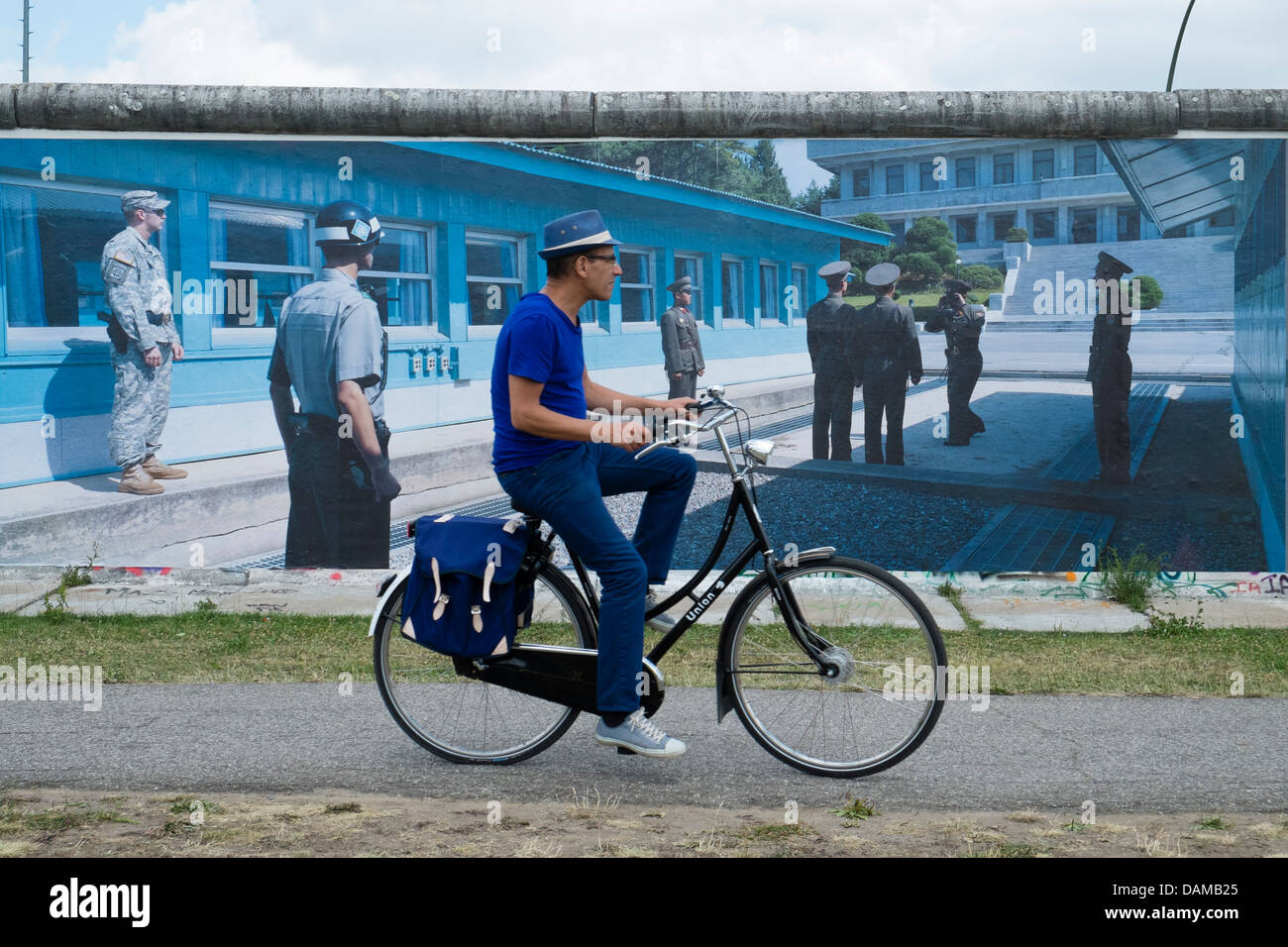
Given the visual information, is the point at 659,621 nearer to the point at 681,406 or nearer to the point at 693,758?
the point at 693,758

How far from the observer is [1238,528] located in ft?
27.4

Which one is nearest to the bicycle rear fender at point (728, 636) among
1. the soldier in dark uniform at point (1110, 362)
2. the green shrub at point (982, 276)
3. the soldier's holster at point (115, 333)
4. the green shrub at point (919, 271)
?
the green shrub at point (919, 271)

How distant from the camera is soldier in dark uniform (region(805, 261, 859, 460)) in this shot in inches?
341

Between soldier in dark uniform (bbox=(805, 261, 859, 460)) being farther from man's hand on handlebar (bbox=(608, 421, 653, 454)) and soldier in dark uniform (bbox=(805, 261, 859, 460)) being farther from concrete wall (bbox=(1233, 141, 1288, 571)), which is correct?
man's hand on handlebar (bbox=(608, 421, 653, 454))

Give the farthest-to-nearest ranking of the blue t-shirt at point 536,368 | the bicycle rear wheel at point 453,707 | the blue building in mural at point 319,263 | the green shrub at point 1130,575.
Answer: the blue building in mural at point 319,263, the green shrub at point 1130,575, the bicycle rear wheel at point 453,707, the blue t-shirt at point 536,368

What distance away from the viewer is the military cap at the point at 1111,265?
8.52 m

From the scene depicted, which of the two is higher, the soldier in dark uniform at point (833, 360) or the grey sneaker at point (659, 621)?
the soldier in dark uniform at point (833, 360)

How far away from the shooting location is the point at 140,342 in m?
8.53

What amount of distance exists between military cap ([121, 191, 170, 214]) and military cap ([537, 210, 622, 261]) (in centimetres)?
505

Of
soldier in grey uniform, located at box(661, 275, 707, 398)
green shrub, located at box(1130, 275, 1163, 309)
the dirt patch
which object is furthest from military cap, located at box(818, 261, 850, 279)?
the dirt patch

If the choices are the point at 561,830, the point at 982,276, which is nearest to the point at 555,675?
the point at 561,830

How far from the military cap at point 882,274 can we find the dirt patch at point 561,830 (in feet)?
17.0

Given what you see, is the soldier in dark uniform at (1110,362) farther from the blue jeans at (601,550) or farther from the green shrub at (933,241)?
the blue jeans at (601,550)

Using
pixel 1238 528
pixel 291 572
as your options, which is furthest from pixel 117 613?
pixel 1238 528
